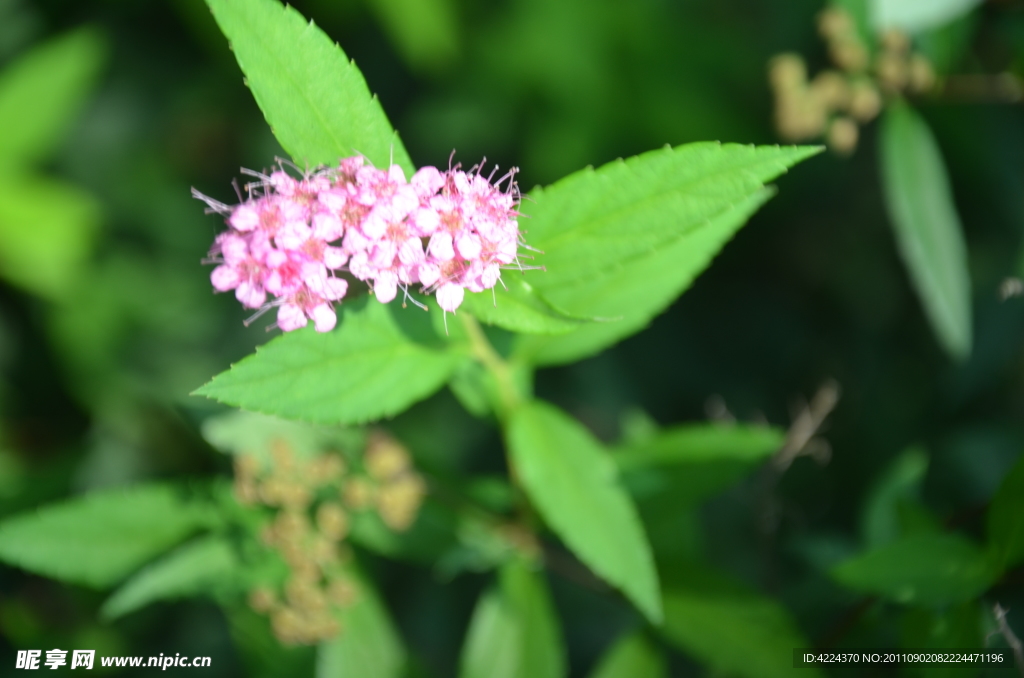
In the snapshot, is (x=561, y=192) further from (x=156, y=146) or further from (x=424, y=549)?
(x=156, y=146)

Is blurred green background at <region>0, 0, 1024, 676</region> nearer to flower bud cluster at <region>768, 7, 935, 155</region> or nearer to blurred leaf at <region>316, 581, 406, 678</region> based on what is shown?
flower bud cluster at <region>768, 7, 935, 155</region>

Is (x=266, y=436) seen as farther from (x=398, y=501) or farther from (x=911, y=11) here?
(x=911, y=11)

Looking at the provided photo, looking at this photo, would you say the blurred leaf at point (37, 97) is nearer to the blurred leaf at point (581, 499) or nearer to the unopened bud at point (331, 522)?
the unopened bud at point (331, 522)

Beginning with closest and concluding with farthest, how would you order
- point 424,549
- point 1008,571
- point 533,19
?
point 1008,571 < point 424,549 < point 533,19

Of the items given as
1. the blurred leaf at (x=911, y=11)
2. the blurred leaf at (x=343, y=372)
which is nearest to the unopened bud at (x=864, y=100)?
the blurred leaf at (x=911, y=11)

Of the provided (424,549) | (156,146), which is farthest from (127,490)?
(156,146)

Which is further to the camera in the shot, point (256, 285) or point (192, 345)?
point (192, 345)

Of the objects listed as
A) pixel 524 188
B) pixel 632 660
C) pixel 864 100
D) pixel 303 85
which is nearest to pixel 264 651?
pixel 632 660
